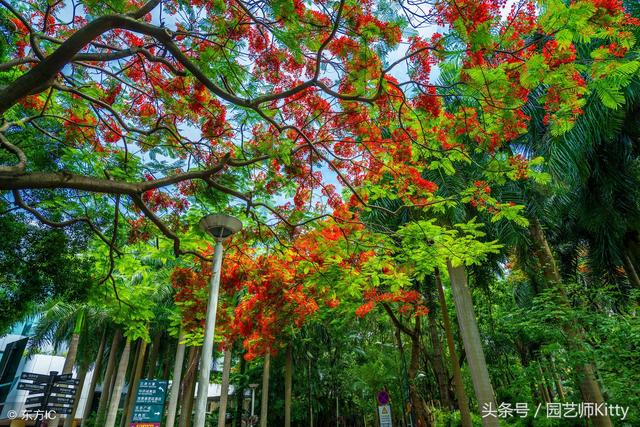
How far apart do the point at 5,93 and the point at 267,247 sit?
15.6 feet

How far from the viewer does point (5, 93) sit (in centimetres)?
339

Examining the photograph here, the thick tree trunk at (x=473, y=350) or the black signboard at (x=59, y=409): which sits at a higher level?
the thick tree trunk at (x=473, y=350)

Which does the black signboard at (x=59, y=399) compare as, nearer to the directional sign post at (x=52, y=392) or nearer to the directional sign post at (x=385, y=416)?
the directional sign post at (x=52, y=392)

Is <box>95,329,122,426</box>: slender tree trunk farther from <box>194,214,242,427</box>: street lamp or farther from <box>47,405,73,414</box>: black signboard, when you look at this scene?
<box>194,214,242,427</box>: street lamp

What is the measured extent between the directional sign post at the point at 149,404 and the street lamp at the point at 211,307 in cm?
820

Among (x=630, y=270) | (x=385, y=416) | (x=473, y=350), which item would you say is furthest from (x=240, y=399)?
(x=630, y=270)

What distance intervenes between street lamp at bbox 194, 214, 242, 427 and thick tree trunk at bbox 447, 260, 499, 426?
571 cm

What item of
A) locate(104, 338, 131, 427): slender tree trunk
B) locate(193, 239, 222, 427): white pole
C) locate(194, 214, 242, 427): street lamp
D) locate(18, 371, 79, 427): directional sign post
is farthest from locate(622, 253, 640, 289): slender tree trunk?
locate(104, 338, 131, 427): slender tree trunk

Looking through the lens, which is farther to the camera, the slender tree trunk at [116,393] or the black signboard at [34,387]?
the slender tree trunk at [116,393]

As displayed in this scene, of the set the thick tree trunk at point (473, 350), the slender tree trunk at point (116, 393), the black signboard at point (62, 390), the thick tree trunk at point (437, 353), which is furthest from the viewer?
the slender tree trunk at point (116, 393)

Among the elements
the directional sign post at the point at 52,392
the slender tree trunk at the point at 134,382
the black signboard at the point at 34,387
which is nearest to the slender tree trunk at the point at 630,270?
the directional sign post at the point at 52,392

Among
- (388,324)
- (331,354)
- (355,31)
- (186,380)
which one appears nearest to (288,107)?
(355,31)

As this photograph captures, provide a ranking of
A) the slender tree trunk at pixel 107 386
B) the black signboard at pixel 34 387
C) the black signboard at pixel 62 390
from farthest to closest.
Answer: the slender tree trunk at pixel 107 386
the black signboard at pixel 62 390
the black signboard at pixel 34 387

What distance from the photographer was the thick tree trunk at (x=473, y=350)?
8617 millimetres
